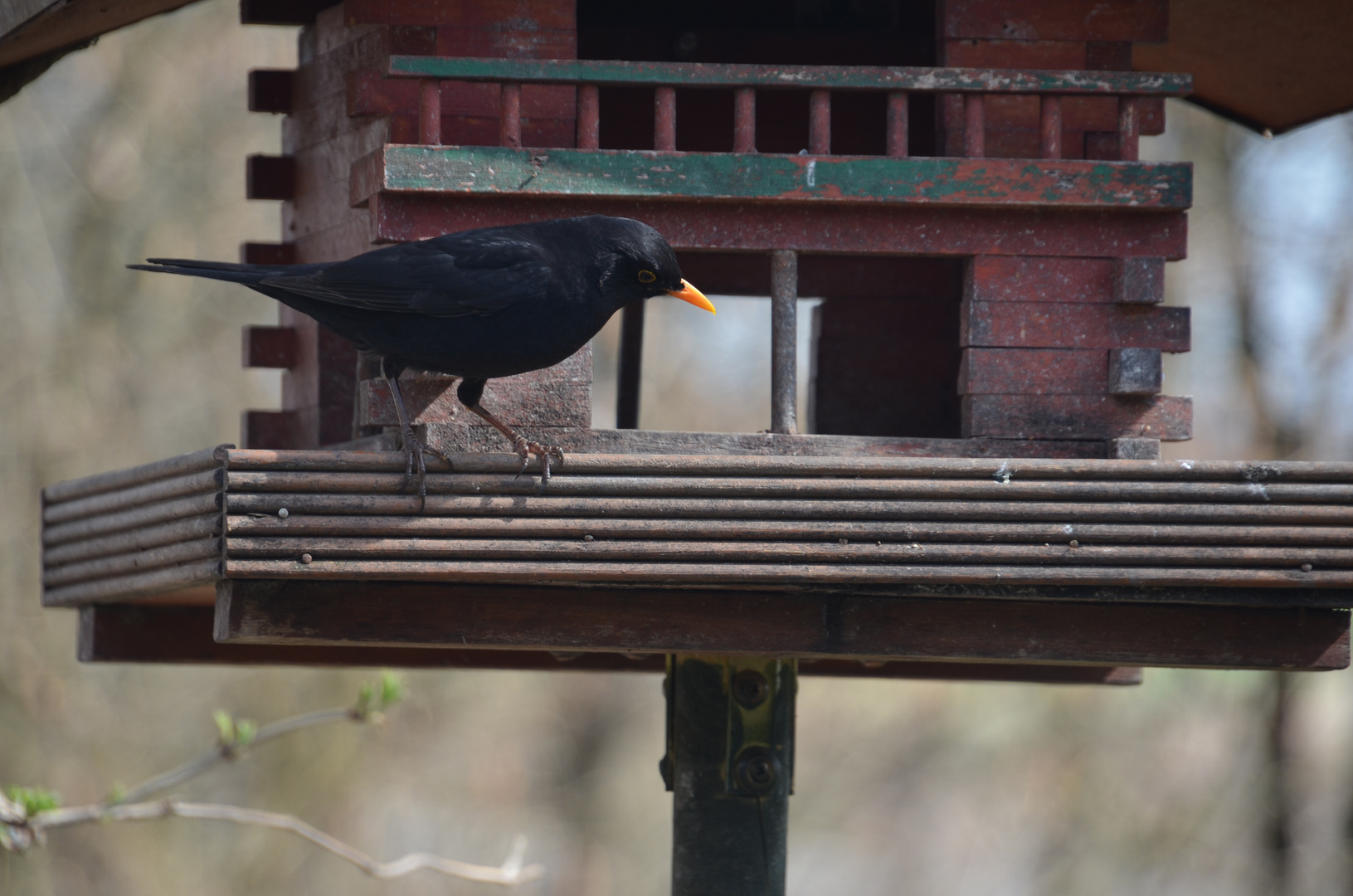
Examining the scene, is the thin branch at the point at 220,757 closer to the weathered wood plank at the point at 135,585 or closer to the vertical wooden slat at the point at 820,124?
the weathered wood plank at the point at 135,585

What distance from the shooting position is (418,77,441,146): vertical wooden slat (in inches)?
95.9

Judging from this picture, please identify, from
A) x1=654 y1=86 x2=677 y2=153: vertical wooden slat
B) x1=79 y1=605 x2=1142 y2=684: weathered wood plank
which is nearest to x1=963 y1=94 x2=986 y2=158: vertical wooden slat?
x1=654 y1=86 x2=677 y2=153: vertical wooden slat

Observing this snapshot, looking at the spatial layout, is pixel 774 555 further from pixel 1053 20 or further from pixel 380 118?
pixel 1053 20

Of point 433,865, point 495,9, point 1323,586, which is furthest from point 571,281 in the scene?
point 433,865

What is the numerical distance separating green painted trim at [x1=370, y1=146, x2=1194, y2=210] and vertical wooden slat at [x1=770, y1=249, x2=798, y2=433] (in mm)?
132

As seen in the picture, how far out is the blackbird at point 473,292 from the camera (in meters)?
2.40

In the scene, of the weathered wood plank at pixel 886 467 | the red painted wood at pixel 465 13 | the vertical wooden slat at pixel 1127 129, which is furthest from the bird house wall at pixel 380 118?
the vertical wooden slat at pixel 1127 129

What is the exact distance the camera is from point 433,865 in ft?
11.3

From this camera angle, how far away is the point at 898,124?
2586 mm

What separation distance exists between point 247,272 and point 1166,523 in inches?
61.8

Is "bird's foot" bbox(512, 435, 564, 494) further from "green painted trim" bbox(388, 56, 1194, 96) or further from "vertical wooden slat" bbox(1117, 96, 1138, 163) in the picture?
"vertical wooden slat" bbox(1117, 96, 1138, 163)

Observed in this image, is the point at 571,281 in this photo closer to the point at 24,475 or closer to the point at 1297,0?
the point at 1297,0

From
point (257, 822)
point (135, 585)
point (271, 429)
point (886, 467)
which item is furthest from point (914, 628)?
point (257, 822)

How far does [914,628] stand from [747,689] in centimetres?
70
